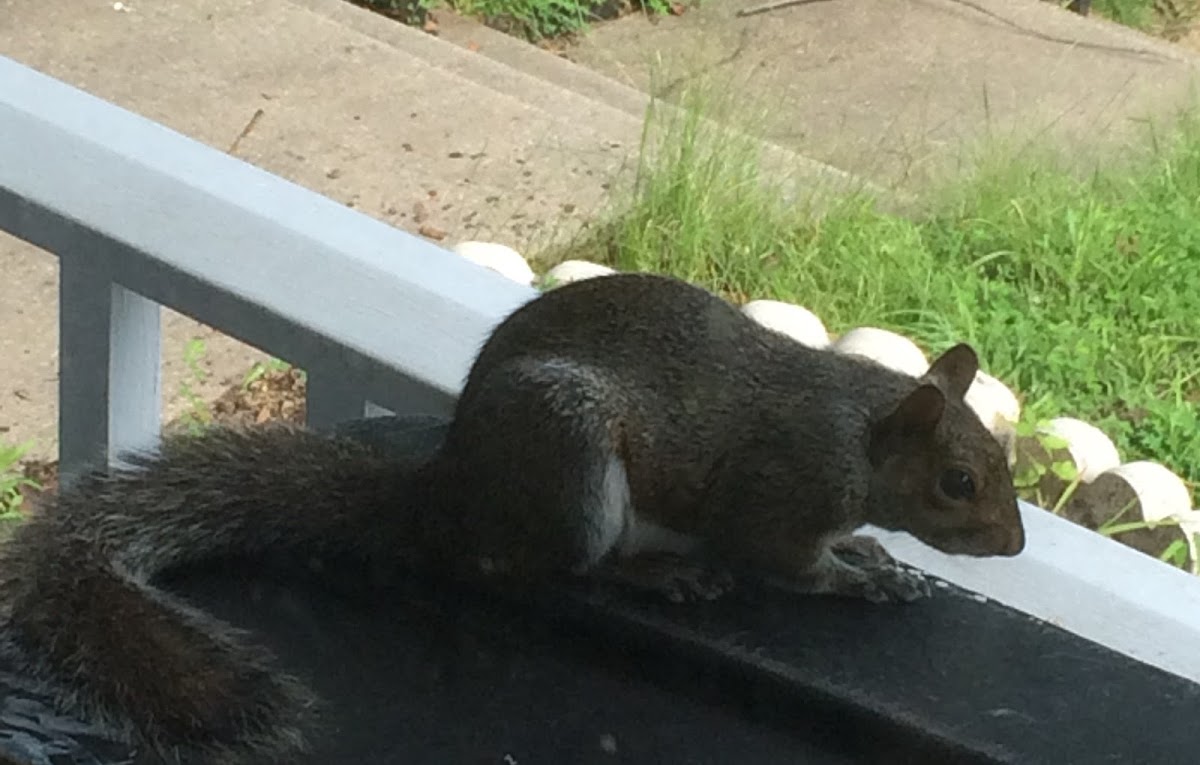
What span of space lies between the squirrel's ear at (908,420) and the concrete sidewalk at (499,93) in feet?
2.79

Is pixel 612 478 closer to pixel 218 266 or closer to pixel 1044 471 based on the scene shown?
pixel 218 266

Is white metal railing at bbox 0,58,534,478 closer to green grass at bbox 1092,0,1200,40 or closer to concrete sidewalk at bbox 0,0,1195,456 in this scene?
concrete sidewalk at bbox 0,0,1195,456

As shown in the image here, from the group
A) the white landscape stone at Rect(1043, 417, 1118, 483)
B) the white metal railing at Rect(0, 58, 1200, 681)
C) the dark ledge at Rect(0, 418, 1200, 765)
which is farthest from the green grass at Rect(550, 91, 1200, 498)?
the dark ledge at Rect(0, 418, 1200, 765)

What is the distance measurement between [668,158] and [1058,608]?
39.4 inches

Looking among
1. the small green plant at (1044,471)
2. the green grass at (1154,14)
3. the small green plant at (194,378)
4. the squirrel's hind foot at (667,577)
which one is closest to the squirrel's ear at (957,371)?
the squirrel's hind foot at (667,577)

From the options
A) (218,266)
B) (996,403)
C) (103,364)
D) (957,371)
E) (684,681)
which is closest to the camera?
(684,681)

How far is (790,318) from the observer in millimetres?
1489

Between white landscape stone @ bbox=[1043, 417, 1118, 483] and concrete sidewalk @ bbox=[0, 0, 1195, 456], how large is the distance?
522mm

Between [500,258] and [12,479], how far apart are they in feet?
1.43

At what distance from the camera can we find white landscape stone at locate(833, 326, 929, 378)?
1.42 metres

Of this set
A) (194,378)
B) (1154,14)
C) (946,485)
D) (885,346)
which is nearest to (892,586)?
(946,485)

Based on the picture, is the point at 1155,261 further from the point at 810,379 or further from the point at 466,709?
the point at 466,709

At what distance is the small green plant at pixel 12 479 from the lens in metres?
1.41

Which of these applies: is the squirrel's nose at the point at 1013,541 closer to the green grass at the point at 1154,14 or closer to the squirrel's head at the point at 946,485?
the squirrel's head at the point at 946,485
